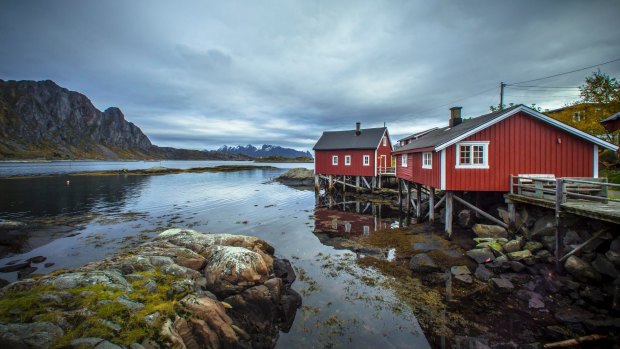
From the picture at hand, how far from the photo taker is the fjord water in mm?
7863

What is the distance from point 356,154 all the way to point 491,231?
2450 centimetres

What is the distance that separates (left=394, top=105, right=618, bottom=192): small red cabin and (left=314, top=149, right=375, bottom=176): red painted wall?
20.8 metres

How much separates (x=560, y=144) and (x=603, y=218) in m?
7.38

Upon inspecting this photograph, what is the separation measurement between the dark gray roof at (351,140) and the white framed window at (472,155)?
2056 cm

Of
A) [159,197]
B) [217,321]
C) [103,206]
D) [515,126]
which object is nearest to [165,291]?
[217,321]

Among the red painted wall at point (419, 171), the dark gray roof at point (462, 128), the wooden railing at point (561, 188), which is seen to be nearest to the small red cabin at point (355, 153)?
the red painted wall at point (419, 171)

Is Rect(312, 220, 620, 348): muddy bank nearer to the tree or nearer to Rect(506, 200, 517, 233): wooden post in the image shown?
Rect(506, 200, 517, 233): wooden post

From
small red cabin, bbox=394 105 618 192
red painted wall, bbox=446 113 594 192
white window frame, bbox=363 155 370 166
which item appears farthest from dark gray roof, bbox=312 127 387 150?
A: red painted wall, bbox=446 113 594 192

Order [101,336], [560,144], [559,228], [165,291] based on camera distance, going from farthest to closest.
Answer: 1. [560,144]
2. [559,228]
3. [165,291]
4. [101,336]

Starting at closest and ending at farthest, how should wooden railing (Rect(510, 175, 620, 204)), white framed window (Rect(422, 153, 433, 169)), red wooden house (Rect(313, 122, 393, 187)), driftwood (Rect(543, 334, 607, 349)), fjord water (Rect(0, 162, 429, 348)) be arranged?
driftwood (Rect(543, 334, 607, 349)), fjord water (Rect(0, 162, 429, 348)), wooden railing (Rect(510, 175, 620, 204)), white framed window (Rect(422, 153, 433, 169)), red wooden house (Rect(313, 122, 393, 187))

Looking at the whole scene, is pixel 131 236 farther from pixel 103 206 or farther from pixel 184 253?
pixel 103 206

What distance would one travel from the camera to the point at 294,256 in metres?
14.1

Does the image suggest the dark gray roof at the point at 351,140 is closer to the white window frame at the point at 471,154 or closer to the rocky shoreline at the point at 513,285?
the white window frame at the point at 471,154

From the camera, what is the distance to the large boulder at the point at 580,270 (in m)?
8.86
